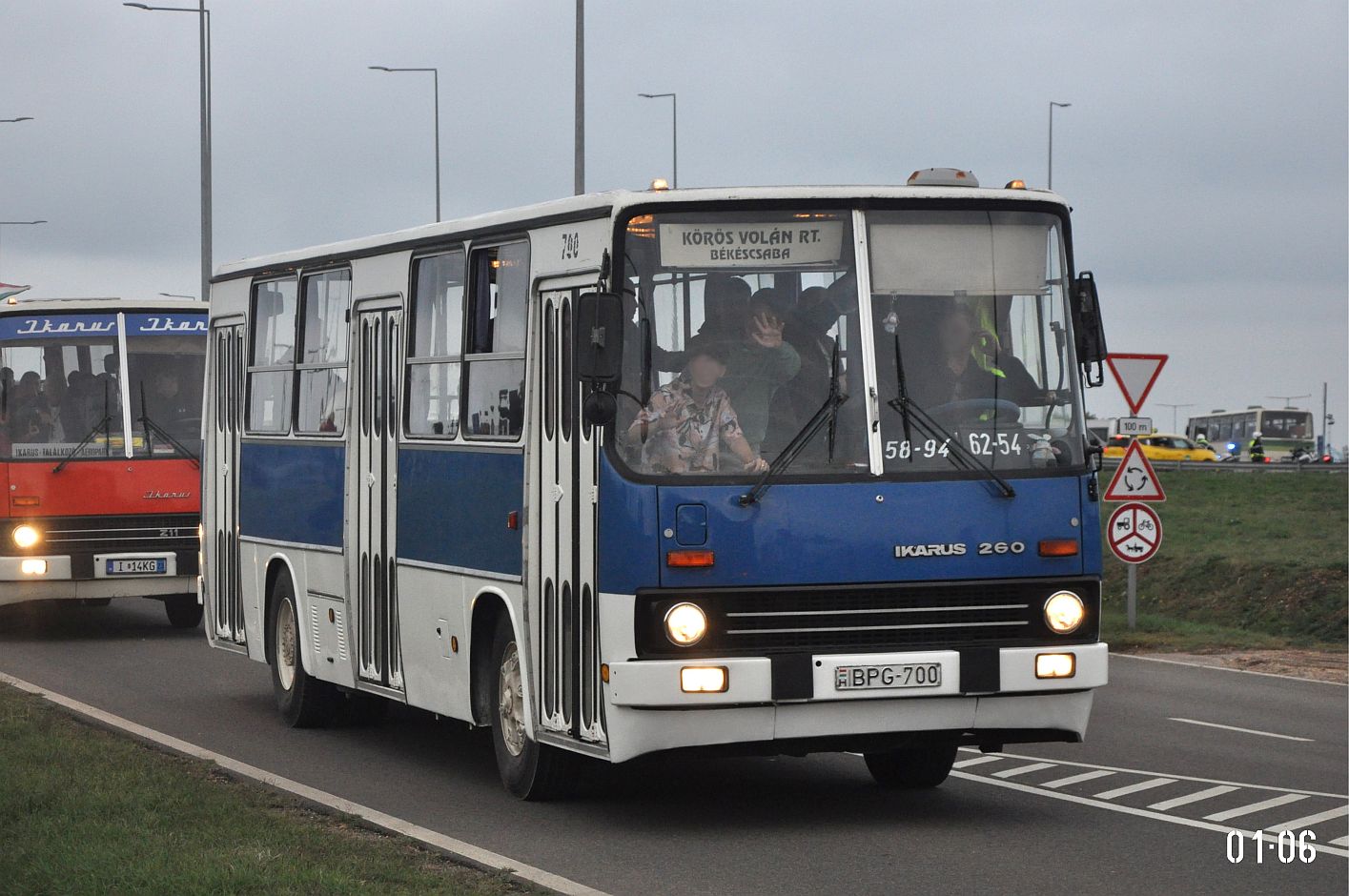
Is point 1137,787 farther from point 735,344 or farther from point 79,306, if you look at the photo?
point 79,306

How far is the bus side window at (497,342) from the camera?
11430 millimetres

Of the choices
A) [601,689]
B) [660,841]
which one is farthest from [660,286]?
[660,841]

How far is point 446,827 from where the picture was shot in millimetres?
10570

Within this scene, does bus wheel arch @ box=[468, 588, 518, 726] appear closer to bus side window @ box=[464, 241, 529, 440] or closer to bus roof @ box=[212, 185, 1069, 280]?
bus side window @ box=[464, 241, 529, 440]

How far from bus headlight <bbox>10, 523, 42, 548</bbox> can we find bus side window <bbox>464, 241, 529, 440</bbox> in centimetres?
1097

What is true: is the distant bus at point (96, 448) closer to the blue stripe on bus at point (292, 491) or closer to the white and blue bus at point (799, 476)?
the blue stripe on bus at point (292, 491)

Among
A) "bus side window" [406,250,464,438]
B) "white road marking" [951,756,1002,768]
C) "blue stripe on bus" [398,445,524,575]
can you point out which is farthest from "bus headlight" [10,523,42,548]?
"white road marking" [951,756,1002,768]

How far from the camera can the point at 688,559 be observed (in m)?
9.91

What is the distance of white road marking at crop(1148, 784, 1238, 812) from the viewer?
11211mm

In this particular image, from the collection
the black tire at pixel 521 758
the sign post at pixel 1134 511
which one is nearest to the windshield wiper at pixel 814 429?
the black tire at pixel 521 758

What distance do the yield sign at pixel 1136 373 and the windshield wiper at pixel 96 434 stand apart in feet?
32.8

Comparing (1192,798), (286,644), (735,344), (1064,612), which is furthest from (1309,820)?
(286,644)

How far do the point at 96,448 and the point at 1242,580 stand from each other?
1903cm

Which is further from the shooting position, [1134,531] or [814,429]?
[1134,531]
